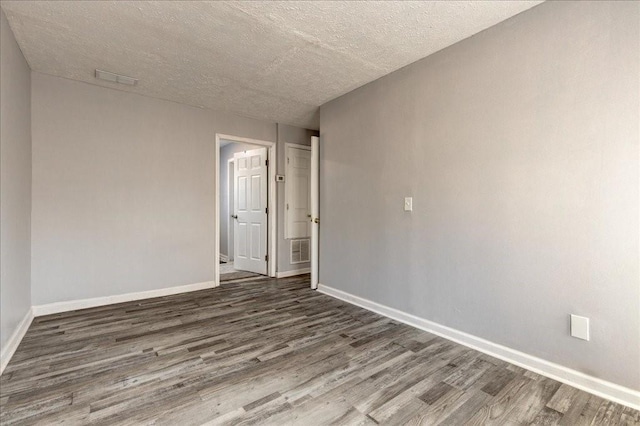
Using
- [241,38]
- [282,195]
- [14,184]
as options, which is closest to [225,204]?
[282,195]

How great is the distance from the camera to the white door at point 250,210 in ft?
16.0

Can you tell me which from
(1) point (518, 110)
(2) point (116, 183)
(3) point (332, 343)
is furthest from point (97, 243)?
(1) point (518, 110)

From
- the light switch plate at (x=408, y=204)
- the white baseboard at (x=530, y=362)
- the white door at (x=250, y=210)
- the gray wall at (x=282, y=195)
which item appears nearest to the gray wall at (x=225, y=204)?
the white door at (x=250, y=210)

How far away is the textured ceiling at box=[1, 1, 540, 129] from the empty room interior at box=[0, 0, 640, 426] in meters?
0.02

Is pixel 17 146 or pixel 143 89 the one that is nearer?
pixel 17 146

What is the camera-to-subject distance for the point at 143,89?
3.44 m

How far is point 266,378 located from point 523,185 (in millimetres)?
2233

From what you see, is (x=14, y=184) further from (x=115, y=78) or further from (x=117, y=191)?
(x=115, y=78)

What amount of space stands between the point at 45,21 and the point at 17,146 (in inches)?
40.4

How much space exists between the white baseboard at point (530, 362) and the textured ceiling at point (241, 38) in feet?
8.03

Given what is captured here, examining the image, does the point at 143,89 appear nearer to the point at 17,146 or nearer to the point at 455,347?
the point at 17,146

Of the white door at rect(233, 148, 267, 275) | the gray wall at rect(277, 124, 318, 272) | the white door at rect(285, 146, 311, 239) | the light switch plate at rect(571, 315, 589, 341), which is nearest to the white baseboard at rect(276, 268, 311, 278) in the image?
the gray wall at rect(277, 124, 318, 272)

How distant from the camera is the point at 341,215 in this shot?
371 cm

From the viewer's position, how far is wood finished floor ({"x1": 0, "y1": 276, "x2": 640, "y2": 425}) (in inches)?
63.5
